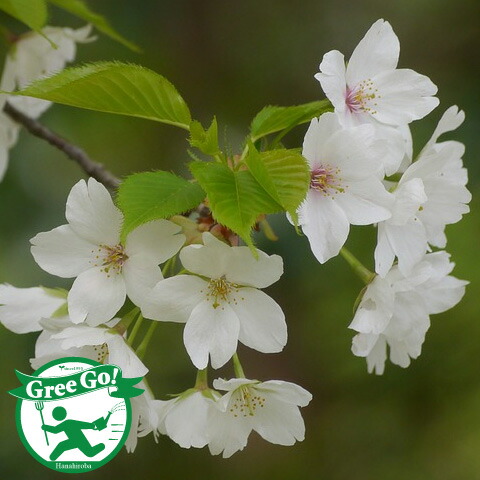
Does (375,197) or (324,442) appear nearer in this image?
(375,197)

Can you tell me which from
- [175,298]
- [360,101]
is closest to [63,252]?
[175,298]

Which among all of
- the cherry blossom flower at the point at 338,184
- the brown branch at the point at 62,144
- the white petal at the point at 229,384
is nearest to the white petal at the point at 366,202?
the cherry blossom flower at the point at 338,184

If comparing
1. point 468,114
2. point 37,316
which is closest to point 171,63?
point 468,114

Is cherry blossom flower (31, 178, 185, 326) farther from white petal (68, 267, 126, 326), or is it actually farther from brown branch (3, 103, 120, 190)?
brown branch (3, 103, 120, 190)

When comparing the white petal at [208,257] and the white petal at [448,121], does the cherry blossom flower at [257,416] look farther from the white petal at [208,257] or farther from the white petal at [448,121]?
the white petal at [448,121]

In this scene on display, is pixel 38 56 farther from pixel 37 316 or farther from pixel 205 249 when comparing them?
pixel 205 249

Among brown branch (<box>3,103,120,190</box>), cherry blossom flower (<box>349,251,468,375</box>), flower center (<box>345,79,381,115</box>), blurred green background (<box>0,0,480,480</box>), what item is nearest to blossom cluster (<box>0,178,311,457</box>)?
cherry blossom flower (<box>349,251,468,375</box>)
